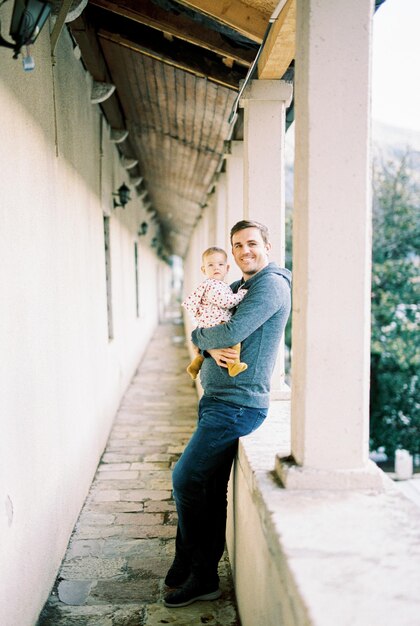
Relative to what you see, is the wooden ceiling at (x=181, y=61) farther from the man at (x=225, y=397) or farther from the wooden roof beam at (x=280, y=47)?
the man at (x=225, y=397)

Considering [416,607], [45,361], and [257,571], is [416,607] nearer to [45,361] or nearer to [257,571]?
[257,571]

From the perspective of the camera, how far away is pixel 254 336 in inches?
112

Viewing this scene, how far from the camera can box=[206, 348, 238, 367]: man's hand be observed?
2.77m

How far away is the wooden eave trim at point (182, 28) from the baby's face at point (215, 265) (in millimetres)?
1401

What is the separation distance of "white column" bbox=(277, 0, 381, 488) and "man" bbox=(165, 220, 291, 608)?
0.46 metres

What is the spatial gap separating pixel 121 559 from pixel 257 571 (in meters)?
1.72

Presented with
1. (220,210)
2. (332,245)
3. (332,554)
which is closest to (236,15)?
(332,245)

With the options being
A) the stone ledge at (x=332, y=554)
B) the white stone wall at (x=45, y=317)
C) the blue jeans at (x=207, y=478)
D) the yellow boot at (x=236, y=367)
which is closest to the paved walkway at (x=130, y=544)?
the white stone wall at (x=45, y=317)

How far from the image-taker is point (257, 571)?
2482 millimetres

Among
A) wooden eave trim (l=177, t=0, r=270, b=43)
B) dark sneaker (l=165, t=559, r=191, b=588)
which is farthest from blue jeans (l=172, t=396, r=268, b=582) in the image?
wooden eave trim (l=177, t=0, r=270, b=43)

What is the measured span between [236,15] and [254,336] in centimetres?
202

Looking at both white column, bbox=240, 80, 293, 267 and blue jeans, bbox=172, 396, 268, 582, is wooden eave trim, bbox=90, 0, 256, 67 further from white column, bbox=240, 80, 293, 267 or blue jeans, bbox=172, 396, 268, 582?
blue jeans, bbox=172, 396, 268, 582

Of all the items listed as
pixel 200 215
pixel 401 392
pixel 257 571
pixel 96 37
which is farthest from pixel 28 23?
pixel 401 392

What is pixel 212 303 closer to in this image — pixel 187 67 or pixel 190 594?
pixel 190 594
